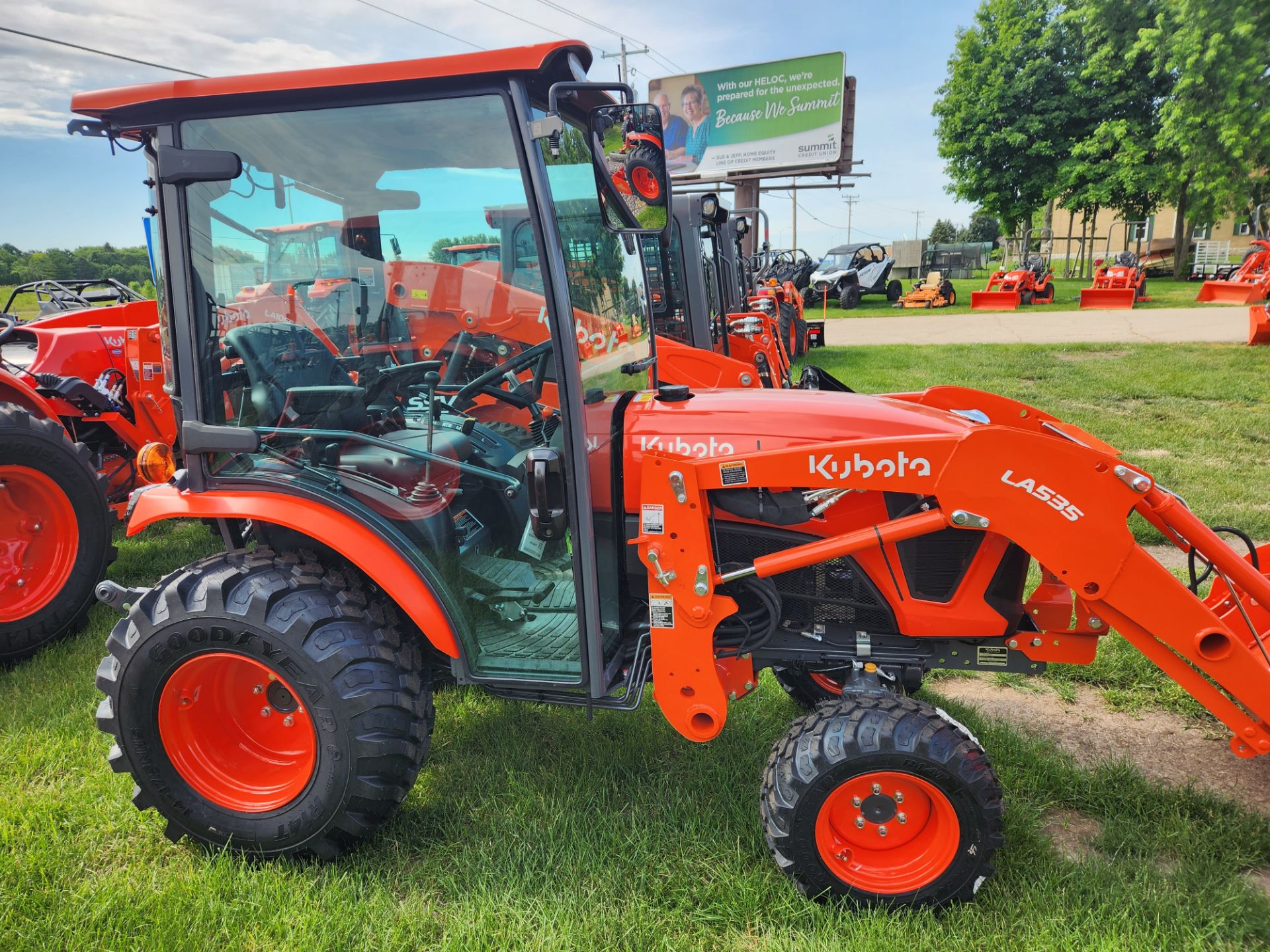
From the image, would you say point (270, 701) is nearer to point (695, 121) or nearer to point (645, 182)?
point (645, 182)

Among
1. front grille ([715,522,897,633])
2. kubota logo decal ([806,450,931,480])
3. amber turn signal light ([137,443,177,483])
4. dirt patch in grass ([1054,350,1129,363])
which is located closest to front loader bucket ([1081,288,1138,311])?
dirt patch in grass ([1054,350,1129,363])

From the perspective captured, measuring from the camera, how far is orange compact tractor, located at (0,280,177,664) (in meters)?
3.91

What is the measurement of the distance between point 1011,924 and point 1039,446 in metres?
1.31

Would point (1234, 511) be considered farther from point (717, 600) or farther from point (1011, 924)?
point (717, 600)

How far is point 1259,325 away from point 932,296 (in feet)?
34.9

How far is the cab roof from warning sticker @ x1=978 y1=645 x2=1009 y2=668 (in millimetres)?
2115

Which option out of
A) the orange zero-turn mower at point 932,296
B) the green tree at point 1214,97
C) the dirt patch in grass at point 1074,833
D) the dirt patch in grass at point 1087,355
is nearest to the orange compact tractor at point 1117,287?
the orange zero-turn mower at point 932,296

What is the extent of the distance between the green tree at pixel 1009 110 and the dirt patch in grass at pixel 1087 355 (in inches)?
727

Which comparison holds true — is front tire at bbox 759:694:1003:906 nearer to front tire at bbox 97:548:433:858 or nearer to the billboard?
front tire at bbox 97:548:433:858

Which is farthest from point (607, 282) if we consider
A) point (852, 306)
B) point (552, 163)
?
point (852, 306)

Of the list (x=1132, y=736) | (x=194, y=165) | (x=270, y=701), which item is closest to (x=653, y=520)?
(x=270, y=701)

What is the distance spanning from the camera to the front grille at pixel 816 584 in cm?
249

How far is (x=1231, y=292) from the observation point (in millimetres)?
18516

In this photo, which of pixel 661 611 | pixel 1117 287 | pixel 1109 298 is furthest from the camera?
pixel 1117 287
